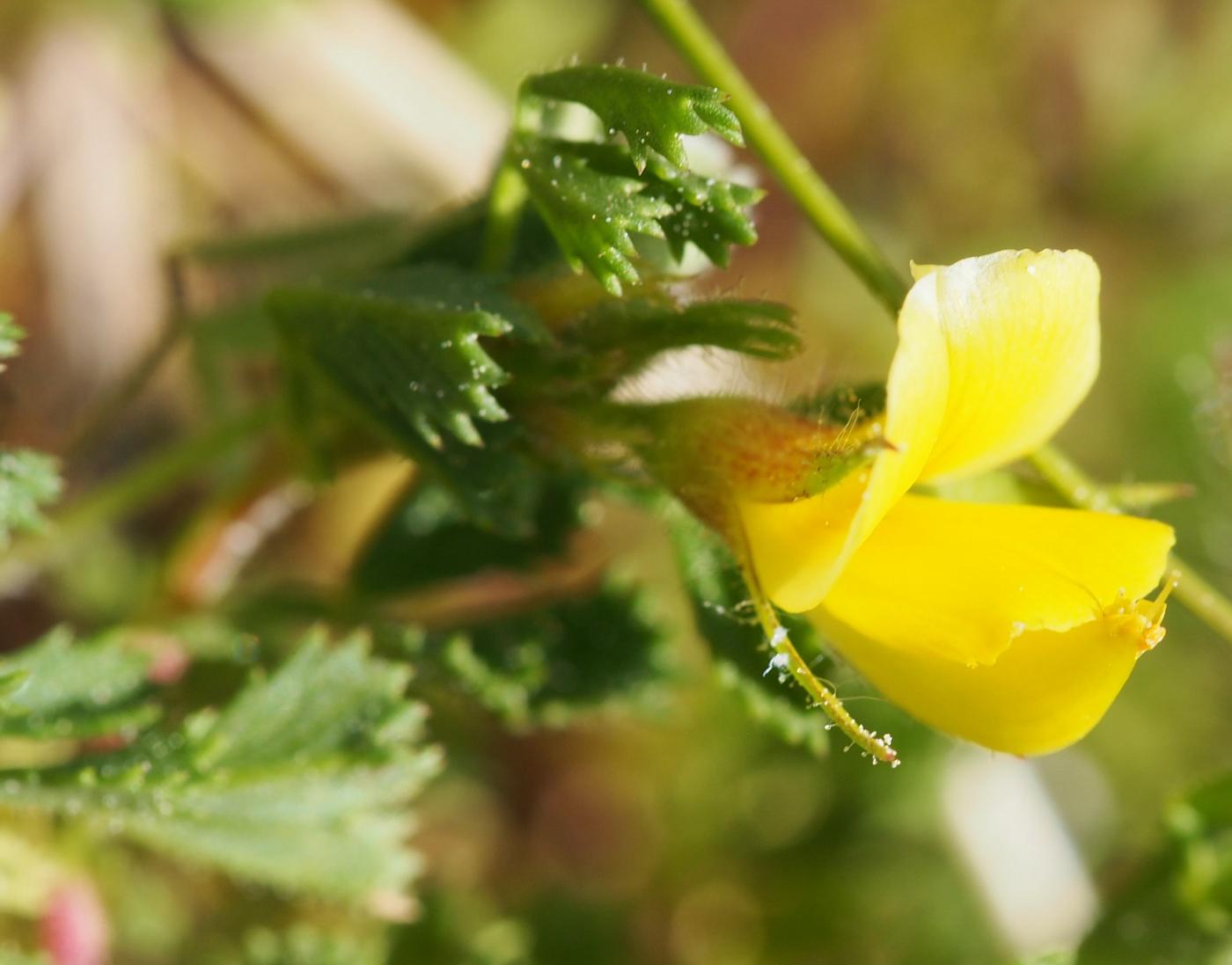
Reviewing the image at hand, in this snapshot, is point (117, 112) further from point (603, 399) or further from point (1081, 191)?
point (1081, 191)

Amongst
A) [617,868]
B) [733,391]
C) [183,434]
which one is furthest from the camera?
[617,868]

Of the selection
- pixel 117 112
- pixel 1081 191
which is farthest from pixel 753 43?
pixel 117 112

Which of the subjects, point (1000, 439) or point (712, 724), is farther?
point (712, 724)

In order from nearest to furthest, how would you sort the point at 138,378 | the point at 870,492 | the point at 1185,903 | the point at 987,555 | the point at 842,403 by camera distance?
the point at 870,492, the point at 987,555, the point at 842,403, the point at 1185,903, the point at 138,378

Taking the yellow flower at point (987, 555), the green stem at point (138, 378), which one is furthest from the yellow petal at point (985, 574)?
the green stem at point (138, 378)

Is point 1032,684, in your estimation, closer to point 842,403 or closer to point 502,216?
point 842,403

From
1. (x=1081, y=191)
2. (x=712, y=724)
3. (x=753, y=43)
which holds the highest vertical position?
(x=753, y=43)

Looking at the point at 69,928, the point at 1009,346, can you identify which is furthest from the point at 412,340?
the point at 69,928

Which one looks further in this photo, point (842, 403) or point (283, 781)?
point (283, 781)
